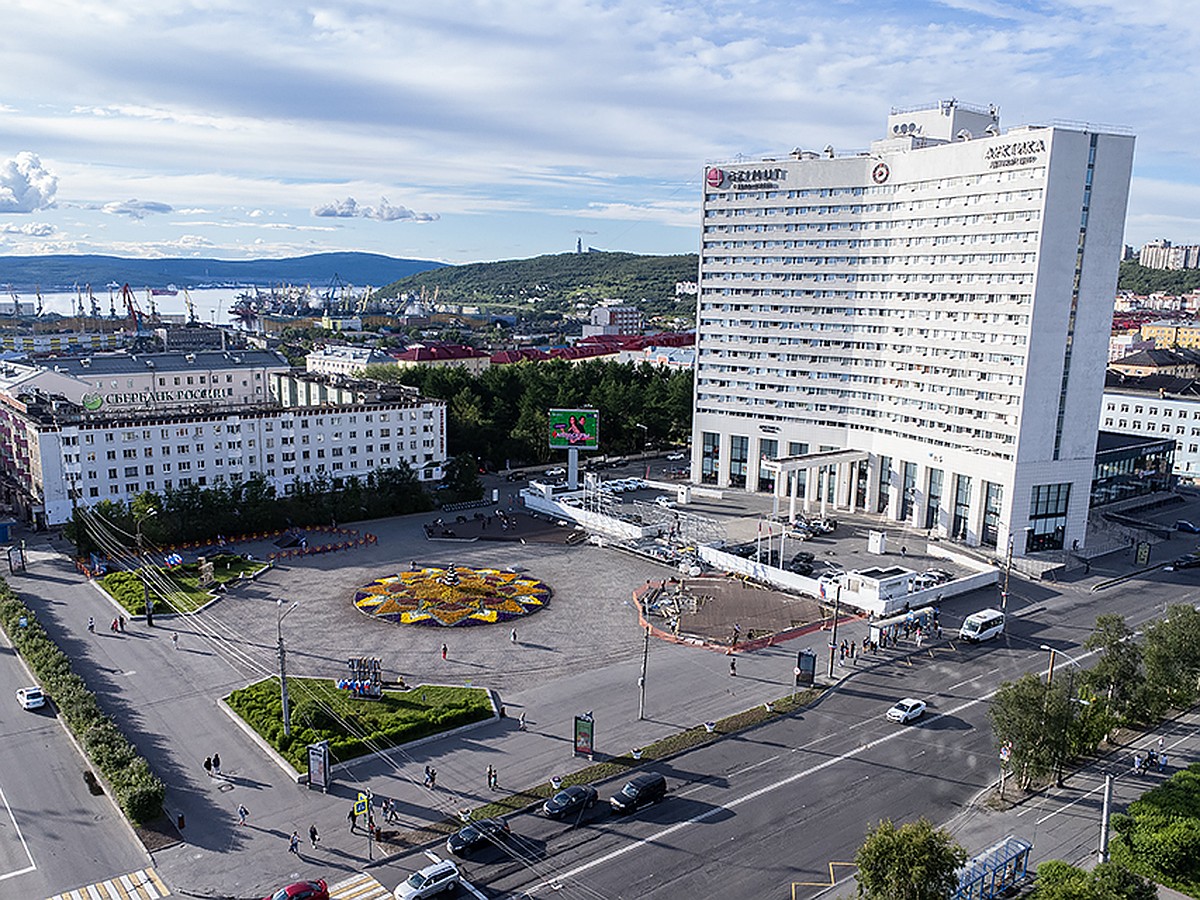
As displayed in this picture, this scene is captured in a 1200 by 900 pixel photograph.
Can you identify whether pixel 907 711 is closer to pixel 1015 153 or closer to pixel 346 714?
pixel 346 714

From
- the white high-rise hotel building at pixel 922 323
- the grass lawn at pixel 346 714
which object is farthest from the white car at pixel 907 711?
the white high-rise hotel building at pixel 922 323

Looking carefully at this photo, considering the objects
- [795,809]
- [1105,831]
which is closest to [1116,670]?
[1105,831]

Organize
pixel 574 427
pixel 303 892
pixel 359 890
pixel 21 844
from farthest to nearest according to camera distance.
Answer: pixel 574 427 < pixel 21 844 < pixel 359 890 < pixel 303 892

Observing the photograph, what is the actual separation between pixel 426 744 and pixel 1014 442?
55.1 m

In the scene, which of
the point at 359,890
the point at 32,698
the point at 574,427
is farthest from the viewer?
the point at 574,427

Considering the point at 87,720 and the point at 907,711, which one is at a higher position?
the point at 907,711

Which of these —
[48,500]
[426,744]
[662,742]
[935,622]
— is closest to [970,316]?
[935,622]

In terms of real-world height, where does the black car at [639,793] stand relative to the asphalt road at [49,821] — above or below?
above

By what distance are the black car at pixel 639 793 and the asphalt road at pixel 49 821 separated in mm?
18524

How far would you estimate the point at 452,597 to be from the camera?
211 ft

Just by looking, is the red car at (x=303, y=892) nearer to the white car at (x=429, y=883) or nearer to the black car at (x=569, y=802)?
the white car at (x=429, y=883)

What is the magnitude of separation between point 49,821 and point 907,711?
131ft

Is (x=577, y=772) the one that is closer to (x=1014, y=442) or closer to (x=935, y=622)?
(x=935, y=622)

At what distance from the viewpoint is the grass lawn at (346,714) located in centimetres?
4238
